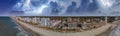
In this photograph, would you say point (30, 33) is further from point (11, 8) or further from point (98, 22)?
point (98, 22)

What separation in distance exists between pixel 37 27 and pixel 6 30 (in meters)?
0.22

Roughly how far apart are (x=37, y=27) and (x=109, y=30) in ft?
1.61

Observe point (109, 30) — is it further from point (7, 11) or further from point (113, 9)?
point (7, 11)

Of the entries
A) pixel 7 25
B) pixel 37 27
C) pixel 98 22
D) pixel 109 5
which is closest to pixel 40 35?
pixel 37 27

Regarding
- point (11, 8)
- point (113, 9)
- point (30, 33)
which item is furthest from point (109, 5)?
point (11, 8)

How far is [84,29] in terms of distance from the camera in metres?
1.26

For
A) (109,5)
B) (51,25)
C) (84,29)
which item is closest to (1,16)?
(51,25)

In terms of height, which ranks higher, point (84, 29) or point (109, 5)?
point (109, 5)

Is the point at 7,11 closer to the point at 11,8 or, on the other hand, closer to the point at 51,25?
the point at 11,8

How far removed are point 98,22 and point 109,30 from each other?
92 millimetres

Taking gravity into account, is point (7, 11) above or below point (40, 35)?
above

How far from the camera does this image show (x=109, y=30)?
1.25 meters

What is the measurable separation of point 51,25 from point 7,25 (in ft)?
1.00

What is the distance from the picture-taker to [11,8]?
50.6 inches
